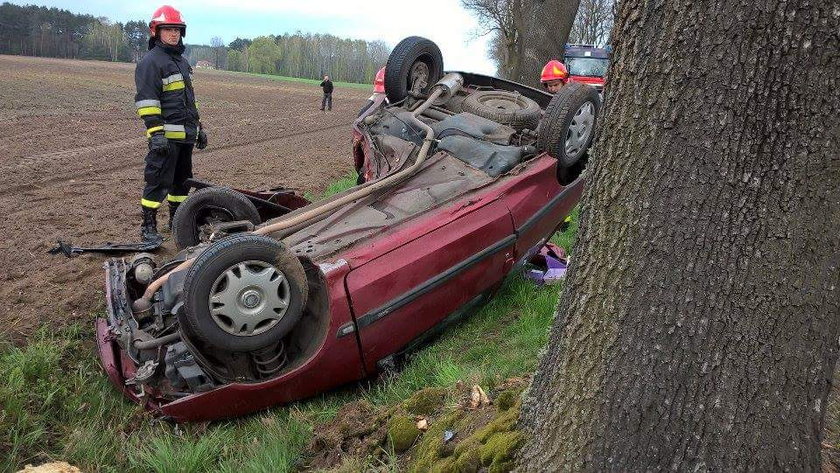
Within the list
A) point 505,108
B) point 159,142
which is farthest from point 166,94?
point 505,108

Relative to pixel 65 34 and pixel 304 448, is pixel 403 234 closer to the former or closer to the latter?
pixel 304 448

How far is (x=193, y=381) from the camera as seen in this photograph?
3172mm

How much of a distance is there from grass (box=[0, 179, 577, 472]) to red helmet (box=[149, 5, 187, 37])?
2875 mm

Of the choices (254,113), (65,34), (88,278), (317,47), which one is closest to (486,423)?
(88,278)

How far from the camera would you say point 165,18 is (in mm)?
5566

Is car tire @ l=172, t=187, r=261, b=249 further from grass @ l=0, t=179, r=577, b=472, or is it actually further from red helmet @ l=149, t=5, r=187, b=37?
red helmet @ l=149, t=5, r=187, b=37

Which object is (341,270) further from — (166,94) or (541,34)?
(541,34)

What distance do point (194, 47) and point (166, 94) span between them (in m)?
116

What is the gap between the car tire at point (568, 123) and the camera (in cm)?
411

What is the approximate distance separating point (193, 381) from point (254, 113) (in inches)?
728

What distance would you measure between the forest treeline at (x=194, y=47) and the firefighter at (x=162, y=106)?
57.3m

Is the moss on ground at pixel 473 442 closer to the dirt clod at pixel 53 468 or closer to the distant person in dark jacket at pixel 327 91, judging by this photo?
the dirt clod at pixel 53 468

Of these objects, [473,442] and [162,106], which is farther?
[162,106]

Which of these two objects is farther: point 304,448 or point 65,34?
point 65,34
